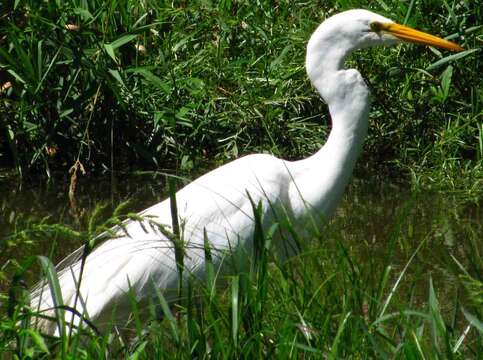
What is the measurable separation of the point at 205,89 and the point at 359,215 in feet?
4.15

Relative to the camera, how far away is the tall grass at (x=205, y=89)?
6.17m

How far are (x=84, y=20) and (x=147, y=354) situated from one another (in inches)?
135

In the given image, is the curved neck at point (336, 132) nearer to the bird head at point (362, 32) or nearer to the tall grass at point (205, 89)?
the bird head at point (362, 32)

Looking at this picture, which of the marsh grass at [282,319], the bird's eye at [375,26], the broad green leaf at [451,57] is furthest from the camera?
the broad green leaf at [451,57]

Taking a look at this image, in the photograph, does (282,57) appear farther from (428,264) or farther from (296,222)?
(296,222)

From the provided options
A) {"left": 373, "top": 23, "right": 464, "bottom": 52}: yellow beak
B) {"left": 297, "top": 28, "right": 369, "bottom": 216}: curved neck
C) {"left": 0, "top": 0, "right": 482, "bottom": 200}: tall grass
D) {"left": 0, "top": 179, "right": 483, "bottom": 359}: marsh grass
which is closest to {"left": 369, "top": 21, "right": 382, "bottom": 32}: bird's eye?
{"left": 373, "top": 23, "right": 464, "bottom": 52}: yellow beak

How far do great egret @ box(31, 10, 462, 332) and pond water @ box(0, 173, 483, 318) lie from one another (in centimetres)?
69

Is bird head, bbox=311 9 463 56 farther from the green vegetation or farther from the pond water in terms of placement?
the green vegetation

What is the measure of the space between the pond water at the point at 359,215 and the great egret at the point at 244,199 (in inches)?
27.1

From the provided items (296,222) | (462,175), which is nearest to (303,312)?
(296,222)

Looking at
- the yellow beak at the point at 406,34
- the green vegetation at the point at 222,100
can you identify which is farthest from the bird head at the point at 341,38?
the green vegetation at the point at 222,100

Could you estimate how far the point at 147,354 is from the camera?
3166mm

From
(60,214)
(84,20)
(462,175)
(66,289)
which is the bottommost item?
(462,175)

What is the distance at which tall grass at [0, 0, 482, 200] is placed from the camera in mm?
6172
